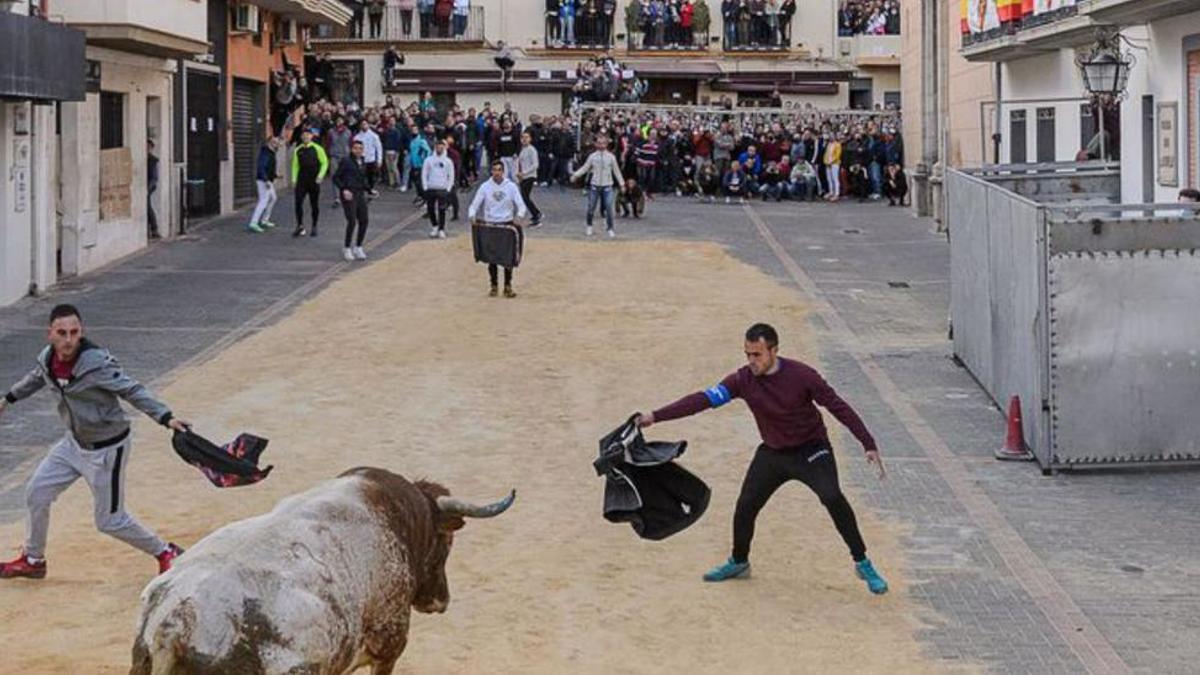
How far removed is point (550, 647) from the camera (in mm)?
9781

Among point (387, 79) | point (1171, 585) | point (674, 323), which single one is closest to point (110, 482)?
point (1171, 585)

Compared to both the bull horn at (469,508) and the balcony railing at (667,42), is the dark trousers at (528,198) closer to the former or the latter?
the balcony railing at (667,42)

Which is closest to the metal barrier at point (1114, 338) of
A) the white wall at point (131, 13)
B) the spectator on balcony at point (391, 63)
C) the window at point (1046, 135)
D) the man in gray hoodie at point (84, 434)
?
the man in gray hoodie at point (84, 434)

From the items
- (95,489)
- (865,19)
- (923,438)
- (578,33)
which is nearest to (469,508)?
(95,489)

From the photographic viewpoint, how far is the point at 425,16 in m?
54.3

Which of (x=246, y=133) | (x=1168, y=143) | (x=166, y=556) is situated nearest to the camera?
→ (x=166, y=556)

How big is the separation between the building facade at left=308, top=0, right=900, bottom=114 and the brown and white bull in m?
46.2

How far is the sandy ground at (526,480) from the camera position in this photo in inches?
391

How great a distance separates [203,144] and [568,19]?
21.5 metres

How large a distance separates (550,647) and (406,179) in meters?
32.0

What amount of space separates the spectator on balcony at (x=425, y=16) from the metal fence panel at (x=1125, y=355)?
41416 millimetres

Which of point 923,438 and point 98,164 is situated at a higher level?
point 98,164

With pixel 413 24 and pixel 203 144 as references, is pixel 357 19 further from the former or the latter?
pixel 203 144

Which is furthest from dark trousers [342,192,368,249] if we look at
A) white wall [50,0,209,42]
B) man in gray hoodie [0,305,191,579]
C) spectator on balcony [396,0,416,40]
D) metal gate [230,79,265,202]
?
spectator on balcony [396,0,416,40]
